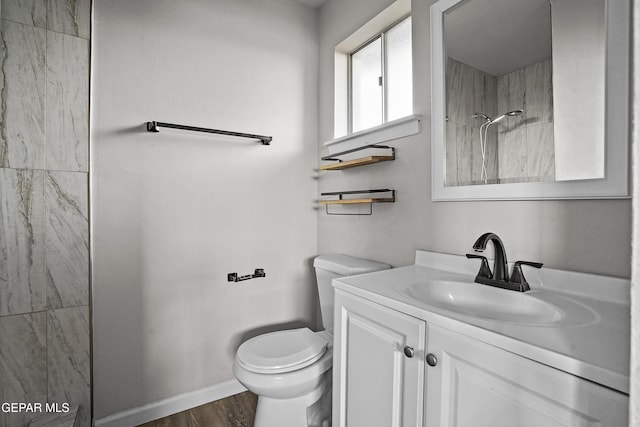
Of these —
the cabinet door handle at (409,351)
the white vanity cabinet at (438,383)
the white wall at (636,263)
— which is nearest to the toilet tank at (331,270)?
the white vanity cabinet at (438,383)

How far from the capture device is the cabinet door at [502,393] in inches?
22.6

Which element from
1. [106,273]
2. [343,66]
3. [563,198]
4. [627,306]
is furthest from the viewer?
[343,66]

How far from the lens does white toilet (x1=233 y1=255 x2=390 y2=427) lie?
1309 millimetres

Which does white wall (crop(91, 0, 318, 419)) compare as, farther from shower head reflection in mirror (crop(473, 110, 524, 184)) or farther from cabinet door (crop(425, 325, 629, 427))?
cabinet door (crop(425, 325, 629, 427))

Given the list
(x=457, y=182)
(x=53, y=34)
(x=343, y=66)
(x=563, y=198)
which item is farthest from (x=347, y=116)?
(x=53, y=34)

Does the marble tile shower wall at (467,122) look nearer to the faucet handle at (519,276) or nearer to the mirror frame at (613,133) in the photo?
the mirror frame at (613,133)

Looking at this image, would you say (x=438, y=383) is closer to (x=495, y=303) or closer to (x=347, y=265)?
(x=495, y=303)

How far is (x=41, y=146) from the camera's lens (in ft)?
4.51

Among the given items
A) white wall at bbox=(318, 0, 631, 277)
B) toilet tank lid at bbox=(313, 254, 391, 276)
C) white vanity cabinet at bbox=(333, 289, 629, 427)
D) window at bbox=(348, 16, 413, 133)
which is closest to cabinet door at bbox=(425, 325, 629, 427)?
white vanity cabinet at bbox=(333, 289, 629, 427)

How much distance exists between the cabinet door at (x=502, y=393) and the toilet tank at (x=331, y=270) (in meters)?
0.77

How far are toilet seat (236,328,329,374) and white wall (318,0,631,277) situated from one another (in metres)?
0.54

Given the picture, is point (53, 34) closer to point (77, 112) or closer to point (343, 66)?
point (77, 112)

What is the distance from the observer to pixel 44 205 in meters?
1.39

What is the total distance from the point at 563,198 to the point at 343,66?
1.53m
